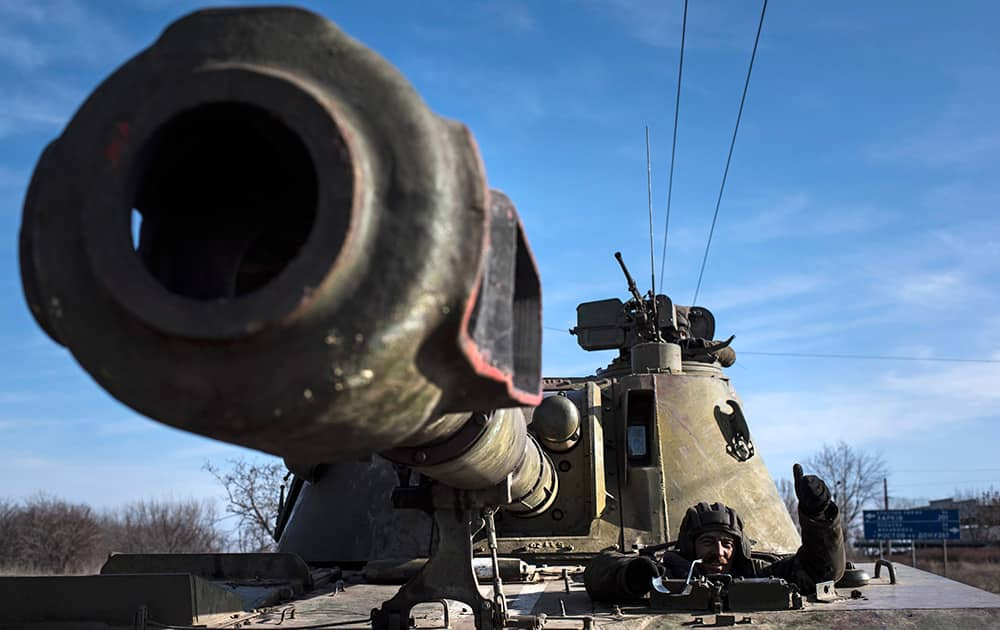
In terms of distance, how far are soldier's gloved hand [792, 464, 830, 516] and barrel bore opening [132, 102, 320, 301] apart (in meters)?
3.90

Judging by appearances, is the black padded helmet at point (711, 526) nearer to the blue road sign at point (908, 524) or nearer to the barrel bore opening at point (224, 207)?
the barrel bore opening at point (224, 207)

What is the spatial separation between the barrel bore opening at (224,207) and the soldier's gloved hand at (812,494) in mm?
3901

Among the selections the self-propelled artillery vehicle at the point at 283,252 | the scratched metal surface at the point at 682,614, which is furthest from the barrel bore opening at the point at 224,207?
the scratched metal surface at the point at 682,614

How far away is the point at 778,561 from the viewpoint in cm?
643

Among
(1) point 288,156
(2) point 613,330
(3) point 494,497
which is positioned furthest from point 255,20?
(2) point 613,330

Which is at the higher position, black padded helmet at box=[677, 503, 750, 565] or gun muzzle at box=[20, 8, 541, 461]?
gun muzzle at box=[20, 8, 541, 461]

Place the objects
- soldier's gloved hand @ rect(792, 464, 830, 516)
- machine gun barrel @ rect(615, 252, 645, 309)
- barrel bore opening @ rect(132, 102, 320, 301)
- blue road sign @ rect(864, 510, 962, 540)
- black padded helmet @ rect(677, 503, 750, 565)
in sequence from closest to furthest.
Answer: barrel bore opening @ rect(132, 102, 320, 301) → soldier's gloved hand @ rect(792, 464, 830, 516) → black padded helmet @ rect(677, 503, 750, 565) → machine gun barrel @ rect(615, 252, 645, 309) → blue road sign @ rect(864, 510, 962, 540)

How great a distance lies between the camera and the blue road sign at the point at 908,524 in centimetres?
4209

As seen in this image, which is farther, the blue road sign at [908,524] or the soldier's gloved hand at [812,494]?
the blue road sign at [908,524]

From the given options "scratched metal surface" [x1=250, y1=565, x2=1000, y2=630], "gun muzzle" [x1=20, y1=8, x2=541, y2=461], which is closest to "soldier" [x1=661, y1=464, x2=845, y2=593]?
"scratched metal surface" [x1=250, y1=565, x2=1000, y2=630]

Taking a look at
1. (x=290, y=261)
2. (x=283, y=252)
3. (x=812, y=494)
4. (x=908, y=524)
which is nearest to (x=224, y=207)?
(x=283, y=252)

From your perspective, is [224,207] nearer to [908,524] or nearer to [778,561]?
[778,561]

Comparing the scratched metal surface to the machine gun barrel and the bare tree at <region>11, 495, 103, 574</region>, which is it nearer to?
the machine gun barrel

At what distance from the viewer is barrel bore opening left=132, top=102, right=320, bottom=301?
2361mm
